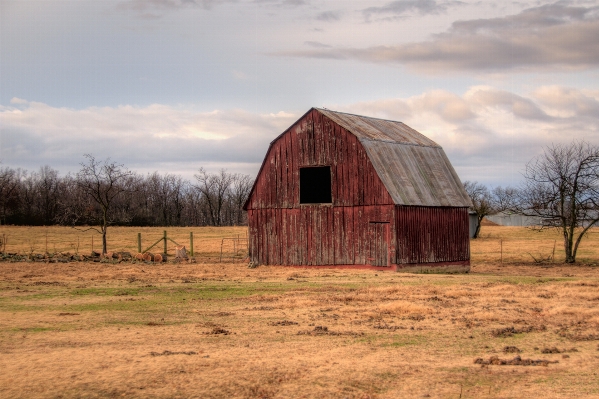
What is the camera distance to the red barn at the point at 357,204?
108ft

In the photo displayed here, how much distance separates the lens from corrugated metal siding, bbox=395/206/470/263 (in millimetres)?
32875

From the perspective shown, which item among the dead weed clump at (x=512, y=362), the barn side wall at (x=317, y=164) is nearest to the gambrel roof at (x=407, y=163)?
the barn side wall at (x=317, y=164)

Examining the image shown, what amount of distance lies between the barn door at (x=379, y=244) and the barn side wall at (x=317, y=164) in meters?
1.09

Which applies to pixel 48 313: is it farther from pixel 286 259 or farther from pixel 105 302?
pixel 286 259

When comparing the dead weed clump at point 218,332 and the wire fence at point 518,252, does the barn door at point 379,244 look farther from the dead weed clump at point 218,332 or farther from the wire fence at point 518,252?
the dead weed clump at point 218,332

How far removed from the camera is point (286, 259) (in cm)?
3603

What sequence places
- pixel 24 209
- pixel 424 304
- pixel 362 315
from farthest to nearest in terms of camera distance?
pixel 24 209, pixel 424 304, pixel 362 315

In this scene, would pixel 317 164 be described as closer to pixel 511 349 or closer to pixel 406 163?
pixel 406 163

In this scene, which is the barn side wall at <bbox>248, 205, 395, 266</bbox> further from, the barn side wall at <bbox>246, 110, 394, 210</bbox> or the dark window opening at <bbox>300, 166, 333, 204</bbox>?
the dark window opening at <bbox>300, 166, 333, 204</bbox>

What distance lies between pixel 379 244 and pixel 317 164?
5.09 metres

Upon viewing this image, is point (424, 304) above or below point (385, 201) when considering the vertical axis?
below

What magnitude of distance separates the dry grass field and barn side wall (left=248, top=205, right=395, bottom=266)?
5121 millimetres

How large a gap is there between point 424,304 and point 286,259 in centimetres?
1636

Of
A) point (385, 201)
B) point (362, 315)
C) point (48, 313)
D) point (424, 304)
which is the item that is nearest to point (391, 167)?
point (385, 201)
